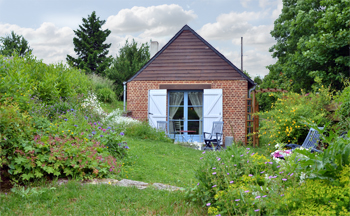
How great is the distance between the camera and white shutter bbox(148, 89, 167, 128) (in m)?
12.3

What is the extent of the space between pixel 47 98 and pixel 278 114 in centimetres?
670

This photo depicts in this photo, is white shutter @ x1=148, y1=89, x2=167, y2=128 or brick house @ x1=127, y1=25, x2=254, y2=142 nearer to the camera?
brick house @ x1=127, y1=25, x2=254, y2=142

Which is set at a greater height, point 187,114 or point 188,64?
point 188,64

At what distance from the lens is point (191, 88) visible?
12.3 metres

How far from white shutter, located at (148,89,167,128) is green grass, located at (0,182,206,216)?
8.39 metres

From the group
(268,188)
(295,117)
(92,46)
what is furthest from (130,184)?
(92,46)

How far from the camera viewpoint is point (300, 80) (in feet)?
52.2

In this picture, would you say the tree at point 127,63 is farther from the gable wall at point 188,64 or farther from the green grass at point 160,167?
the green grass at point 160,167

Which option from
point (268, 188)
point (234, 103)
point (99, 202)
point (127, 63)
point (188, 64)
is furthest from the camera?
point (127, 63)

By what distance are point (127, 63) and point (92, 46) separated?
9.70 metres

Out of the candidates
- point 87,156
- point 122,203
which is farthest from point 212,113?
point 122,203

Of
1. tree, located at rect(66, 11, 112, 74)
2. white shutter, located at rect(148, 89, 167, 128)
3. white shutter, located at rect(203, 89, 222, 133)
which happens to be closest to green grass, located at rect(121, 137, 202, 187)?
white shutter, located at rect(203, 89, 222, 133)

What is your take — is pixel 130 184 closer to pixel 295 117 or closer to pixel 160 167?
pixel 160 167

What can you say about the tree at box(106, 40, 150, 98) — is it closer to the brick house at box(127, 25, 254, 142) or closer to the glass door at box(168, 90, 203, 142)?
the brick house at box(127, 25, 254, 142)
